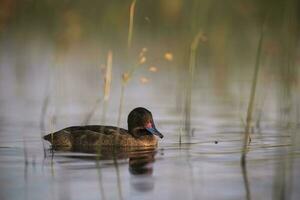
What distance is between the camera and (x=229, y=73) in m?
18.2

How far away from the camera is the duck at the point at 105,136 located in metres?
11.9

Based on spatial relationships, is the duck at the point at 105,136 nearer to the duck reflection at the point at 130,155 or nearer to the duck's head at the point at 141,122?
the duck's head at the point at 141,122

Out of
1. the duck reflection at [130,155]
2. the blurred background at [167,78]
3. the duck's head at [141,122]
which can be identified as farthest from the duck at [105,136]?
the blurred background at [167,78]

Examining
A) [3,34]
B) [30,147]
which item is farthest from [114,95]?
[3,34]

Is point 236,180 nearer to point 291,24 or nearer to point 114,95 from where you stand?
point 291,24

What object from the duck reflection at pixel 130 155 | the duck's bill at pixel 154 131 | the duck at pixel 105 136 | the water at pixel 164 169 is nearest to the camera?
the water at pixel 164 169

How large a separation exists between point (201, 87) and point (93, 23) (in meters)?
9.14

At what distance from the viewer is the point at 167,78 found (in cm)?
1841

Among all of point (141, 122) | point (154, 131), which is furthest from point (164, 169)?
point (141, 122)

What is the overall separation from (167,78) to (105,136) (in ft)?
21.7

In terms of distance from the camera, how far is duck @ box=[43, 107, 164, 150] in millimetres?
11859

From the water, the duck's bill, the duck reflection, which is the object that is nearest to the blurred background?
the water

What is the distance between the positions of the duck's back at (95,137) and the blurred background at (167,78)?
0.25m

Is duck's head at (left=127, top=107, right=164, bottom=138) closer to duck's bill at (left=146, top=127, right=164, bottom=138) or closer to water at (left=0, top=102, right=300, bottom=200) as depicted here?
duck's bill at (left=146, top=127, right=164, bottom=138)
